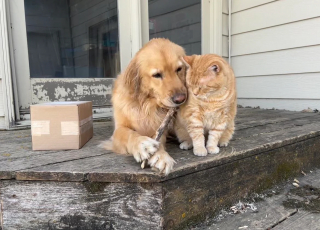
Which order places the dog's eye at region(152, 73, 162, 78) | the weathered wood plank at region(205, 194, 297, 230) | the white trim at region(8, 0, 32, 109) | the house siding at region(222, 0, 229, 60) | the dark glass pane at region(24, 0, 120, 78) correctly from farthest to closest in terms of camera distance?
1. the house siding at region(222, 0, 229, 60)
2. the dark glass pane at region(24, 0, 120, 78)
3. the white trim at region(8, 0, 32, 109)
4. the dog's eye at region(152, 73, 162, 78)
5. the weathered wood plank at region(205, 194, 297, 230)

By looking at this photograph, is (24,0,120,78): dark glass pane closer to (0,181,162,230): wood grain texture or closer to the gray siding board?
the gray siding board

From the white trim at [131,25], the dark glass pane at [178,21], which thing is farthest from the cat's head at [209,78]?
the dark glass pane at [178,21]

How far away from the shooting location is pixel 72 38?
2643 millimetres

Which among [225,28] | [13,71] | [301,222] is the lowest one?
[301,222]

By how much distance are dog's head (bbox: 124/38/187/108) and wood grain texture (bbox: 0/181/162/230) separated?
1.80ft

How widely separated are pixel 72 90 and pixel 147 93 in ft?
4.39

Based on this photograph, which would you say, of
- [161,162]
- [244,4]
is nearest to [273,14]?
[244,4]

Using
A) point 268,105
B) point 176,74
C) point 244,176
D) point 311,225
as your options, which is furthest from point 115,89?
point 268,105

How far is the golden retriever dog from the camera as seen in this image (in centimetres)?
142

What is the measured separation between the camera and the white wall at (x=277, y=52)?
2.91m

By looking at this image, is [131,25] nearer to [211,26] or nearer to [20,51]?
[20,51]

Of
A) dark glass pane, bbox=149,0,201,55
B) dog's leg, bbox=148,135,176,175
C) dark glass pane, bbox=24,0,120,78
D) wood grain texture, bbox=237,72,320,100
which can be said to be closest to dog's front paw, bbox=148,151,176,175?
dog's leg, bbox=148,135,176,175

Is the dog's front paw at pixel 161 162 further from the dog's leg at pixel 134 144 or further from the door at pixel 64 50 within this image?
the door at pixel 64 50

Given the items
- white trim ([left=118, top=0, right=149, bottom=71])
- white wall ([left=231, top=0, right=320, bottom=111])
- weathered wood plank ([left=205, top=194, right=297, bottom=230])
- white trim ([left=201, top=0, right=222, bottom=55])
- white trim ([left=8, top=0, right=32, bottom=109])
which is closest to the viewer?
weathered wood plank ([left=205, top=194, right=297, bottom=230])
